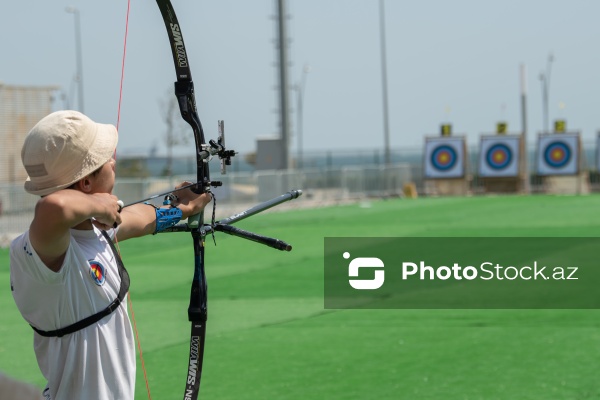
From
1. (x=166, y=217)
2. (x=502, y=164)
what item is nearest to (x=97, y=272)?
(x=166, y=217)

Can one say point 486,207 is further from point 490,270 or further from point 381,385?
point 381,385

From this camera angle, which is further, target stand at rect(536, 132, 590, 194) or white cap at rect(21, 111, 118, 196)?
target stand at rect(536, 132, 590, 194)

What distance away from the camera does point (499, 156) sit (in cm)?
3647

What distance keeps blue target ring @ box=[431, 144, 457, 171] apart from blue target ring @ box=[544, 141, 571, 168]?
3076mm

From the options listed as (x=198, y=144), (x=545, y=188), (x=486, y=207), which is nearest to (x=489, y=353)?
(x=198, y=144)

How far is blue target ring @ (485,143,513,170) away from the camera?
3625cm

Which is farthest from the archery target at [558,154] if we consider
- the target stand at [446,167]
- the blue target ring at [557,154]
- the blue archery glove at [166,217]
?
the blue archery glove at [166,217]

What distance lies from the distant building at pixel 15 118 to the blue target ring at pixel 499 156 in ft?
47.0

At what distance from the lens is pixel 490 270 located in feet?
39.9

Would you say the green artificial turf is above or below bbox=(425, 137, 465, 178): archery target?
below

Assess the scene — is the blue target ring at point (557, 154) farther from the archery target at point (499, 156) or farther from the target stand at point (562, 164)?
the archery target at point (499, 156)

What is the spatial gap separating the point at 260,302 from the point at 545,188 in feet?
92.1

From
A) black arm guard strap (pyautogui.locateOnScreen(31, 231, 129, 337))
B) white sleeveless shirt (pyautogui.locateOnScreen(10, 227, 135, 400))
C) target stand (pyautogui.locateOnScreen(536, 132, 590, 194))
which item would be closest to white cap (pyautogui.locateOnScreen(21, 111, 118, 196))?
white sleeveless shirt (pyautogui.locateOnScreen(10, 227, 135, 400))

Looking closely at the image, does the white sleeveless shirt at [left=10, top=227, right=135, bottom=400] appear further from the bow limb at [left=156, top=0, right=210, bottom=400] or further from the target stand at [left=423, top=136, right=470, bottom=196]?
the target stand at [left=423, top=136, right=470, bottom=196]
